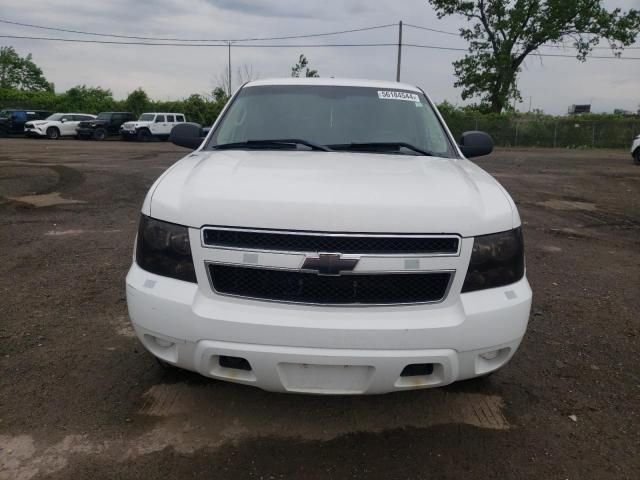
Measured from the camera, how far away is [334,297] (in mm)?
2262

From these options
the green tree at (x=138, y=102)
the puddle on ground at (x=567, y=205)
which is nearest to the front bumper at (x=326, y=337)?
the puddle on ground at (x=567, y=205)

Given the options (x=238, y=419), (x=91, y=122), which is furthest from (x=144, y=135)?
(x=238, y=419)

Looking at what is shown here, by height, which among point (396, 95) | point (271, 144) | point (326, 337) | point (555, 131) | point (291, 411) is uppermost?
point (555, 131)

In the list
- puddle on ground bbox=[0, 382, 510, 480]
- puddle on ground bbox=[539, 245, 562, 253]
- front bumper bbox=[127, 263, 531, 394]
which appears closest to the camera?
front bumper bbox=[127, 263, 531, 394]

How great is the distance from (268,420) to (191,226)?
44.2 inches

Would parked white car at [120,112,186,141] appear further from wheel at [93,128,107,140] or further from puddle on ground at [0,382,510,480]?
puddle on ground at [0,382,510,480]

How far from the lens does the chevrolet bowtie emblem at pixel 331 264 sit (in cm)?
219

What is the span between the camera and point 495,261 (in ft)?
7.86

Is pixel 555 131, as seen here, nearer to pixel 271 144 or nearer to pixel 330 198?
pixel 271 144

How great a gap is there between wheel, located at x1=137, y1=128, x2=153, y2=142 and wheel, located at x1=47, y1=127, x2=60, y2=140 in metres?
4.24

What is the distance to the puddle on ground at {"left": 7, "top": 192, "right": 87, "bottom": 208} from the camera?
859 cm

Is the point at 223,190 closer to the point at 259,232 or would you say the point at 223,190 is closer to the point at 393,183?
the point at 259,232

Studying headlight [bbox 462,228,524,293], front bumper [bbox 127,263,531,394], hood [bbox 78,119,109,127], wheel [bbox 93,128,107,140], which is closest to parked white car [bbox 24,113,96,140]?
hood [bbox 78,119,109,127]

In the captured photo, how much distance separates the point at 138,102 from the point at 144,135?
10234mm
